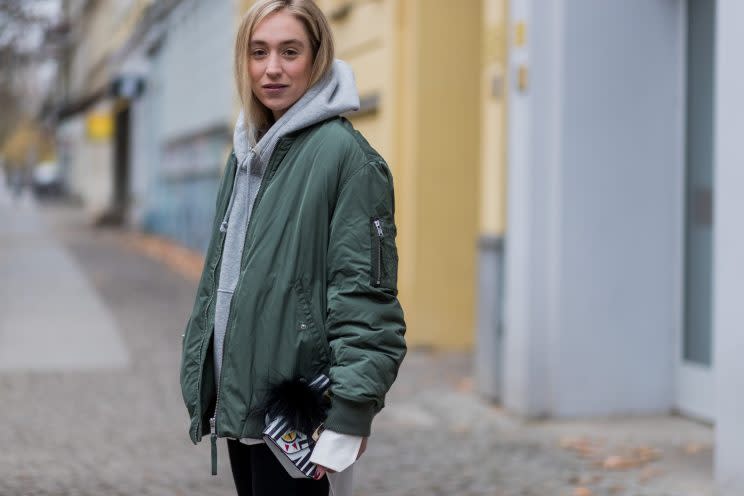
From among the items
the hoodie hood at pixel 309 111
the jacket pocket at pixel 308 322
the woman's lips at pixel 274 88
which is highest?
the woman's lips at pixel 274 88

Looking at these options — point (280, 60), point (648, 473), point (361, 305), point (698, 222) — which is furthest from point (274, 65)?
point (698, 222)

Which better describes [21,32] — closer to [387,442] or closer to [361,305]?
[387,442]

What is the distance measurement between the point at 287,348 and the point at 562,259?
4.72m

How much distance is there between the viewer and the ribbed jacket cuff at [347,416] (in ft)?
8.79

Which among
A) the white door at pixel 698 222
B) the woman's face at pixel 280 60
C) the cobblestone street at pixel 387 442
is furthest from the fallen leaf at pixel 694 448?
the woman's face at pixel 280 60

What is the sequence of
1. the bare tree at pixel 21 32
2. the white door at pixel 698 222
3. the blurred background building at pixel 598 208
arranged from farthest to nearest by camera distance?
the bare tree at pixel 21 32, the blurred background building at pixel 598 208, the white door at pixel 698 222

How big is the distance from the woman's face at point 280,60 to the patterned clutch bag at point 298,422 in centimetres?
64

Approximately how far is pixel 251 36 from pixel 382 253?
58 cm

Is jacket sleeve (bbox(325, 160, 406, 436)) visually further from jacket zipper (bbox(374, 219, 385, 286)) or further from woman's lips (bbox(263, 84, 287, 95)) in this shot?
woman's lips (bbox(263, 84, 287, 95))

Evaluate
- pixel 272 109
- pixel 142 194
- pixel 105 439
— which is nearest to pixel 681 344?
A: pixel 105 439

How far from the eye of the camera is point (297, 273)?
9.02ft

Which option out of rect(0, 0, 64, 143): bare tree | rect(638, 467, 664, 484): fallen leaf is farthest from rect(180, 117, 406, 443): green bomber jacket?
rect(0, 0, 64, 143): bare tree

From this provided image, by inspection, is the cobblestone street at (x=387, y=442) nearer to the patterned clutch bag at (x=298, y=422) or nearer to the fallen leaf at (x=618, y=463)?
the fallen leaf at (x=618, y=463)

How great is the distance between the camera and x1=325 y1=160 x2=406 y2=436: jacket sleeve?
268 centimetres
